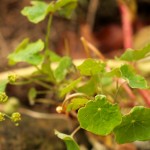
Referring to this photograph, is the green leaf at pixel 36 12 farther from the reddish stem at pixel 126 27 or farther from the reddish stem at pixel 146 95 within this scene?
the reddish stem at pixel 126 27

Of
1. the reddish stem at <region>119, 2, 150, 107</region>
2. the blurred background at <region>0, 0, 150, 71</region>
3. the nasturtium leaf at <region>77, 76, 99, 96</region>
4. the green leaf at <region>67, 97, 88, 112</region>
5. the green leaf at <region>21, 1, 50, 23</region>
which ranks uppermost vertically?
the green leaf at <region>21, 1, 50, 23</region>

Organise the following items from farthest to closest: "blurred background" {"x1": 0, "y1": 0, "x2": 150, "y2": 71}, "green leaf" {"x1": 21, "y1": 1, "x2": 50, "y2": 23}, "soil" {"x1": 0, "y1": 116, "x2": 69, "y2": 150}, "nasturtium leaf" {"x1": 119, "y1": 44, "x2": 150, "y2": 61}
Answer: "blurred background" {"x1": 0, "y1": 0, "x2": 150, "y2": 71}
"soil" {"x1": 0, "y1": 116, "x2": 69, "y2": 150}
"green leaf" {"x1": 21, "y1": 1, "x2": 50, "y2": 23}
"nasturtium leaf" {"x1": 119, "y1": 44, "x2": 150, "y2": 61}

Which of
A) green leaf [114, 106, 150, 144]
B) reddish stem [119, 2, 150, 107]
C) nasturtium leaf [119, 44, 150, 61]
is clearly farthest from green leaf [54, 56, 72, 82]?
reddish stem [119, 2, 150, 107]

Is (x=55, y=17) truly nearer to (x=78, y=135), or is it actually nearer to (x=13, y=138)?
(x=78, y=135)

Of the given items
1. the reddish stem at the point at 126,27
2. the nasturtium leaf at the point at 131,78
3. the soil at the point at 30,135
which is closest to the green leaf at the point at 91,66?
the nasturtium leaf at the point at 131,78

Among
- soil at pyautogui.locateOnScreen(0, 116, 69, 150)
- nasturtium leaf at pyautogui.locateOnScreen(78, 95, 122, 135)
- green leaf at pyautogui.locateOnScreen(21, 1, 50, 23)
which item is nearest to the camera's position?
nasturtium leaf at pyautogui.locateOnScreen(78, 95, 122, 135)

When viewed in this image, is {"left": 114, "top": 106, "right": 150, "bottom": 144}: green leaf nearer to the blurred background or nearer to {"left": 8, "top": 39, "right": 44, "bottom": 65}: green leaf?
{"left": 8, "top": 39, "right": 44, "bottom": 65}: green leaf

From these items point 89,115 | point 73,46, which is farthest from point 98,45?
point 89,115

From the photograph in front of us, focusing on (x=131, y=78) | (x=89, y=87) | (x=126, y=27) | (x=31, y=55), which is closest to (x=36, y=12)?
(x=31, y=55)
